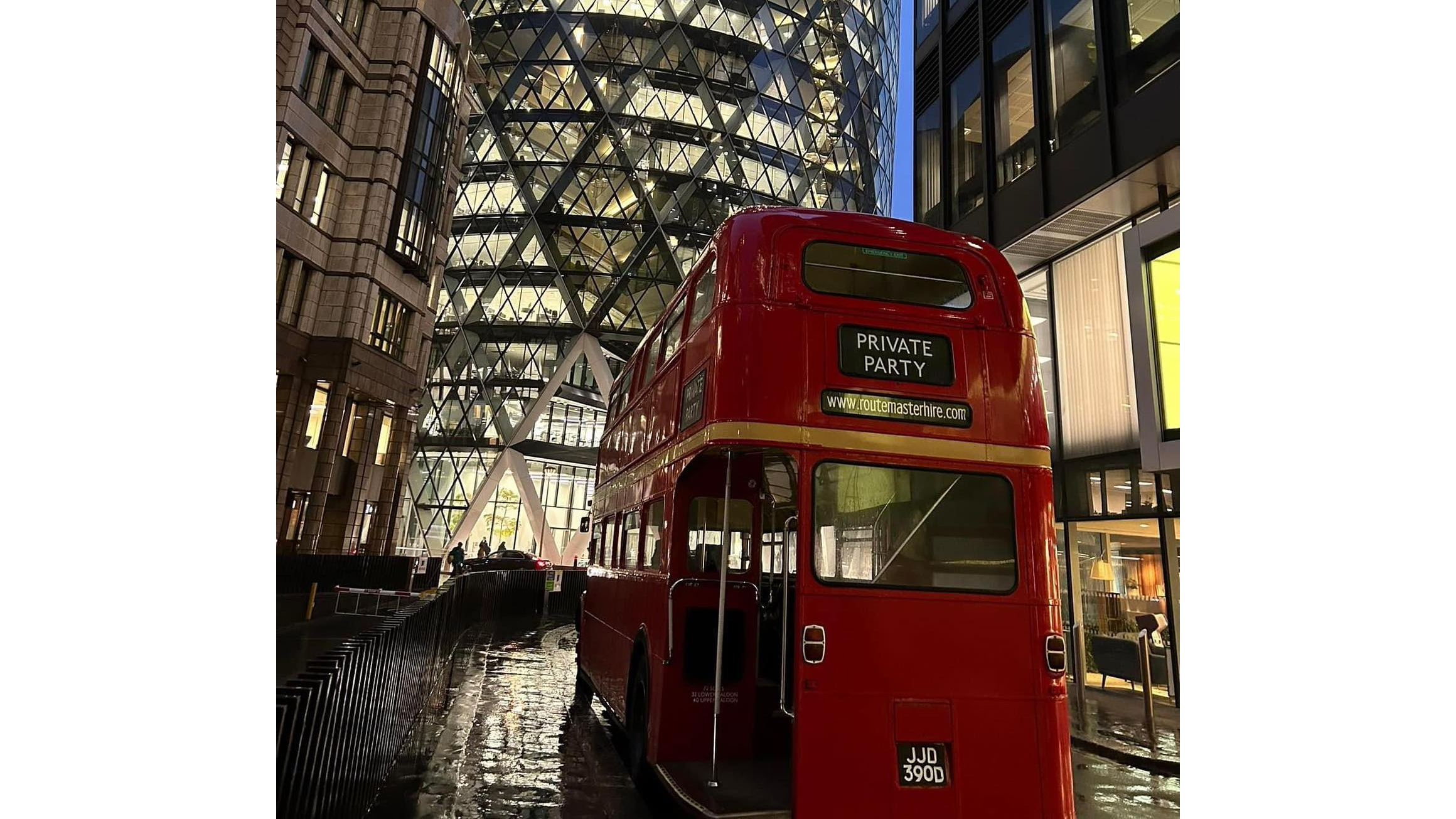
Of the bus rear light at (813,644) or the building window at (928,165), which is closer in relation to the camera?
the bus rear light at (813,644)

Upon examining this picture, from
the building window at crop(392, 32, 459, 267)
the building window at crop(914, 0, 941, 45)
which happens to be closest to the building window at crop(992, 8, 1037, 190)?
the building window at crop(914, 0, 941, 45)

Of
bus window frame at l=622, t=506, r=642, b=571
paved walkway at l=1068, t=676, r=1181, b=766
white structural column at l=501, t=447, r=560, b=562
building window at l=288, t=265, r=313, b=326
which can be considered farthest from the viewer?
white structural column at l=501, t=447, r=560, b=562

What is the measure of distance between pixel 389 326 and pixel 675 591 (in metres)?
24.0

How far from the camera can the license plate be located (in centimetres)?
418

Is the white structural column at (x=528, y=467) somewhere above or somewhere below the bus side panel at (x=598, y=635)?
above

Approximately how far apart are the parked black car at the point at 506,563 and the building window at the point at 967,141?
17764 millimetres

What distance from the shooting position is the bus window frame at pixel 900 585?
14.4 ft

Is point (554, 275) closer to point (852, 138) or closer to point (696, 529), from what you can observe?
point (852, 138)

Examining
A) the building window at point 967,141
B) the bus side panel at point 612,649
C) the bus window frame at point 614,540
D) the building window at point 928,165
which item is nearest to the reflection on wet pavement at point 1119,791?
the bus side panel at point 612,649

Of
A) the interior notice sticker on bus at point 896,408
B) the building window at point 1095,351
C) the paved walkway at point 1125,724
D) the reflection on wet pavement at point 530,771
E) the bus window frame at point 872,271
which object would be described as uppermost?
the building window at point 1095,351

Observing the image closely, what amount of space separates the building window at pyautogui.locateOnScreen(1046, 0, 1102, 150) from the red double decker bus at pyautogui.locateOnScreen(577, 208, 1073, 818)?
7.44 m

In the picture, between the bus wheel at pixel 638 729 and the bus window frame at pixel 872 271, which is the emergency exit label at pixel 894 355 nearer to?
the bus window frame at pixel 872 271

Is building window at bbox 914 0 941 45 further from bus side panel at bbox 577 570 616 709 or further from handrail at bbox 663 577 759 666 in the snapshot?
handrail at bbox 663 577 759 666

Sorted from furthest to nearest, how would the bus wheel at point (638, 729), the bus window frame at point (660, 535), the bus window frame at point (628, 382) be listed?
1. the bus window frame at point (628, 382)
2. the bus wheel at point (638, 729)
3. the bus window frame at point (660, 535)
